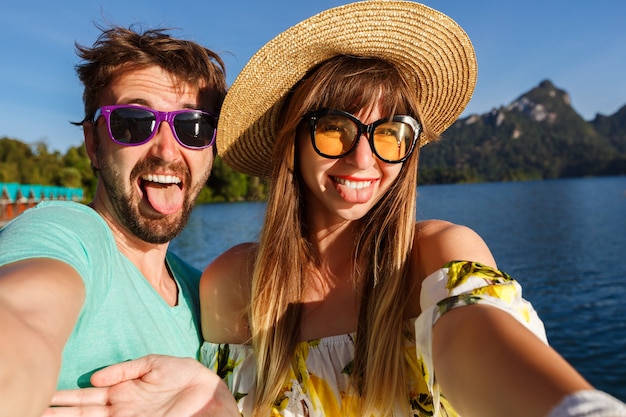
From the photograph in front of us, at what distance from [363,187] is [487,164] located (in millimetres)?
153041

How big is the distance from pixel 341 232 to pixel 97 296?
1199 mm

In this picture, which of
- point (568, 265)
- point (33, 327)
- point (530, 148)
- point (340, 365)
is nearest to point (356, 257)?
point (340, 365)

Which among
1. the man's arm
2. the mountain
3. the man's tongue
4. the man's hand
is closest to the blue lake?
the man's tongue

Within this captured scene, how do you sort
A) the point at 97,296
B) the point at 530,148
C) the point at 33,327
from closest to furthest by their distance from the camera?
the point at 33,327
the point at 97,296
the point at 530,148

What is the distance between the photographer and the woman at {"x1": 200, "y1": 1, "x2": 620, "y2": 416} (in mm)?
2086

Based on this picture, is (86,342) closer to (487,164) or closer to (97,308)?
(97,308)

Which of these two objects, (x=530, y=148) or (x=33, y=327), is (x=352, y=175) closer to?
(x=33, y=327)

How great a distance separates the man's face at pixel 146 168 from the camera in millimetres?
2379

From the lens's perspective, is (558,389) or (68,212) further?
(68,212)

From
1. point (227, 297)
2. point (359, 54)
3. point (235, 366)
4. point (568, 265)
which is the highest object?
point (359, 54)

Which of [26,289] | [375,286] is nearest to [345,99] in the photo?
[375,286]

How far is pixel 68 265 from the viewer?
1.51 meters

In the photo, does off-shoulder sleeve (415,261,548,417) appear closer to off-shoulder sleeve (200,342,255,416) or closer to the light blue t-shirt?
off-shoulder sleeve (200,342,255,416)

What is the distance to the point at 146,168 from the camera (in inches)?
94.7
